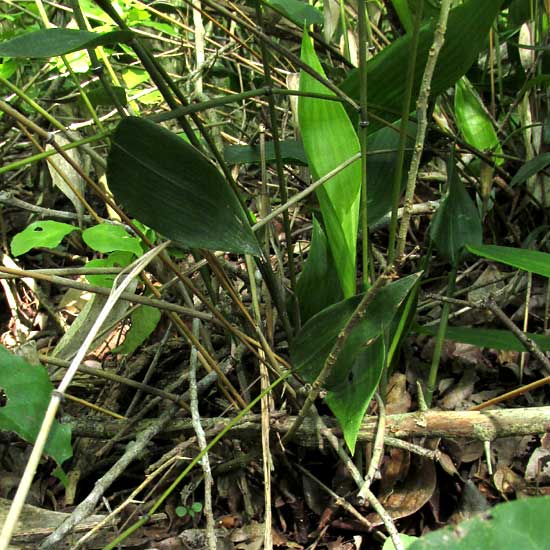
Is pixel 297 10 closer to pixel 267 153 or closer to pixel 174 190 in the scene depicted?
pixel 267 153

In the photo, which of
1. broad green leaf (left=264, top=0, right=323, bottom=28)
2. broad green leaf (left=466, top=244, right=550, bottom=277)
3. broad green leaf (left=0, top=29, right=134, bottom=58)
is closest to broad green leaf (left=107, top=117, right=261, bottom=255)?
broad green leaf (left=0, top=29, right=134, bottom=58)

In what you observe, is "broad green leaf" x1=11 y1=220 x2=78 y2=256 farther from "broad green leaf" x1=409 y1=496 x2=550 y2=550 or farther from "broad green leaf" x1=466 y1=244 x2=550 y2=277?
"broad green leaf" x1=409 y1=496 x2=550 y2=550

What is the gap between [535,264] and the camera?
2.08 feet

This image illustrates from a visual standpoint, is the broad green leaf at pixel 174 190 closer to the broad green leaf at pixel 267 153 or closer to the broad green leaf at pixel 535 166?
the broad green leaf at pixel 267 153

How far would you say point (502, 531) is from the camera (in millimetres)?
265

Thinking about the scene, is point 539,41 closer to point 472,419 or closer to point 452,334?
point 452,334

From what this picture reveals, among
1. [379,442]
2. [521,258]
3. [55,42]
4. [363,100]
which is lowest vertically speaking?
[379,442]

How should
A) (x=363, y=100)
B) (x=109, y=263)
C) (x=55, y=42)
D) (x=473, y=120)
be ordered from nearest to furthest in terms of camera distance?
(x=55, y=42), (x=363, y=100), (x=109, y=263), (x=473, y=120)

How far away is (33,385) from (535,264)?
514 millimetres

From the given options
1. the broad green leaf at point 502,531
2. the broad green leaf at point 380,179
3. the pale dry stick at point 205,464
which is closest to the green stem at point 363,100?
the broad green leaf at point 380,179

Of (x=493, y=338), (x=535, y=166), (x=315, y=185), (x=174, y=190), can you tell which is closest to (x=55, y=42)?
(x=174, y=190)

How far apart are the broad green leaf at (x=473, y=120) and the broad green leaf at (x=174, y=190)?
57 centimetres

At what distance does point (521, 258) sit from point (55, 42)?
0.51 m

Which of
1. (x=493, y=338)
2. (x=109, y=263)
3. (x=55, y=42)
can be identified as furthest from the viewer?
(x=109, y=263)
